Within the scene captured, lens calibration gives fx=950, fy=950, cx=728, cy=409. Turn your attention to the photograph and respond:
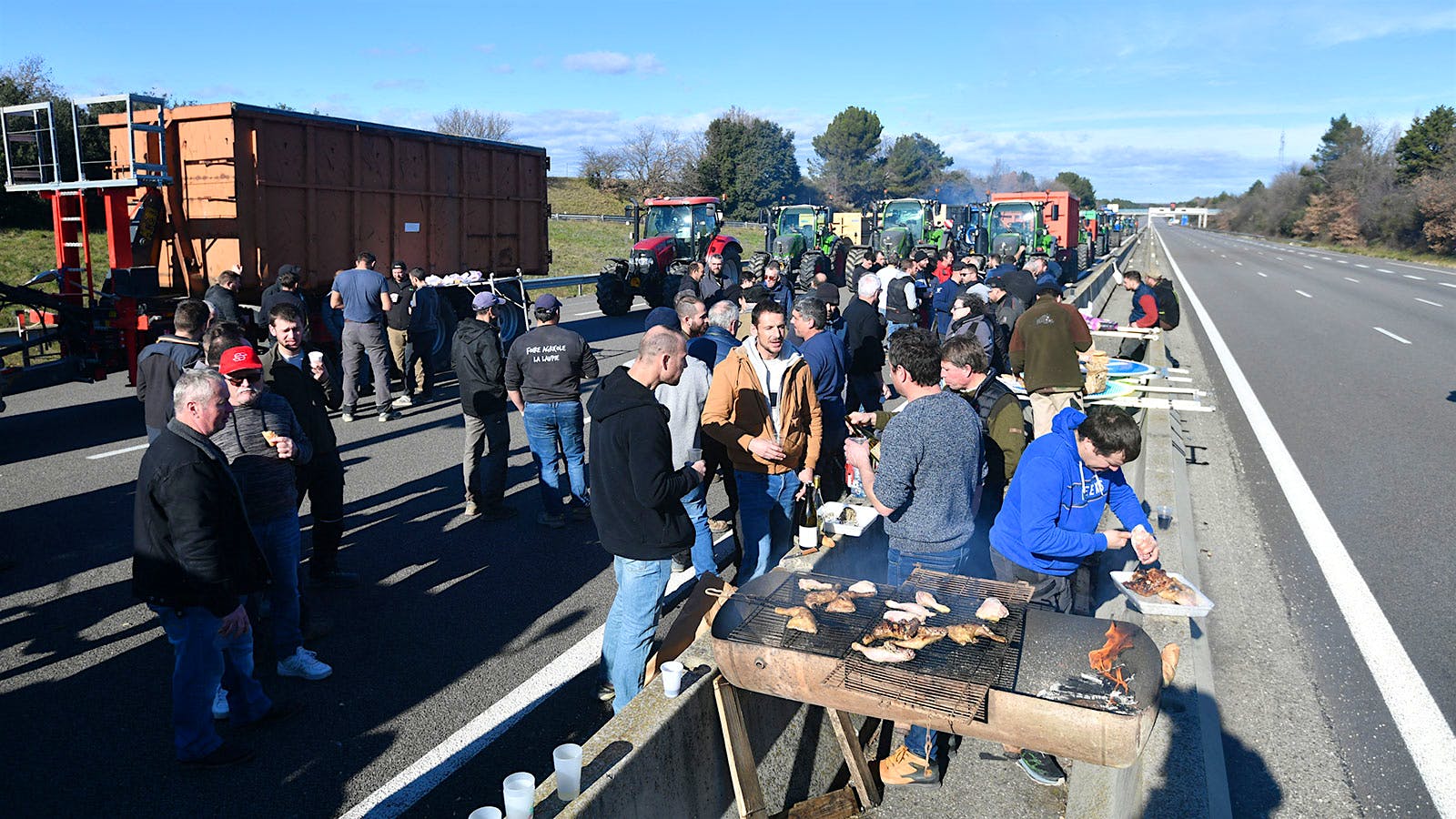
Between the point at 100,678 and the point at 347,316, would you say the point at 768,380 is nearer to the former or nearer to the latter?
the point at 100,678

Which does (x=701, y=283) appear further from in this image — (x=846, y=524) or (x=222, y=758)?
(x=222, y=758)

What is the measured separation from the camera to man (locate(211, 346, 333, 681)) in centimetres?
470

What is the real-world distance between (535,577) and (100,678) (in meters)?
2.55

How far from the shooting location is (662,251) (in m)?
22.6

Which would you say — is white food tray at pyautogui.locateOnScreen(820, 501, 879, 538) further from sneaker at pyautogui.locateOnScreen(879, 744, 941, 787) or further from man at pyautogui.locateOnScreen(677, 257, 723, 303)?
man at pyautogui.locateOnScreen(677, 257, 723, 303)

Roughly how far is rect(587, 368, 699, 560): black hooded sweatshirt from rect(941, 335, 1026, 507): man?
1.51 metres

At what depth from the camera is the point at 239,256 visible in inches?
480

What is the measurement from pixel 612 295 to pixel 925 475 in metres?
17.8

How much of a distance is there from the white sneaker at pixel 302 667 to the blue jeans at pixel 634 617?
177cm

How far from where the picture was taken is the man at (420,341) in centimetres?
1222

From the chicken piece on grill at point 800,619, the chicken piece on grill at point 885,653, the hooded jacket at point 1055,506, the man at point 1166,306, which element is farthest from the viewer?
the man at point 1166,306

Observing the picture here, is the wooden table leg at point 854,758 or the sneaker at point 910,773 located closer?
the wooden table leg at point 854,758

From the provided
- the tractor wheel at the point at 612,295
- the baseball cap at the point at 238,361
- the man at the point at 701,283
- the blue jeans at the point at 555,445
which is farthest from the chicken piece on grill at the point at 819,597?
the tractor wheel at the point at 612,295

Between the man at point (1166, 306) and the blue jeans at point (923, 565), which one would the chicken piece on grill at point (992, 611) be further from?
the man at point (1166, 306)
